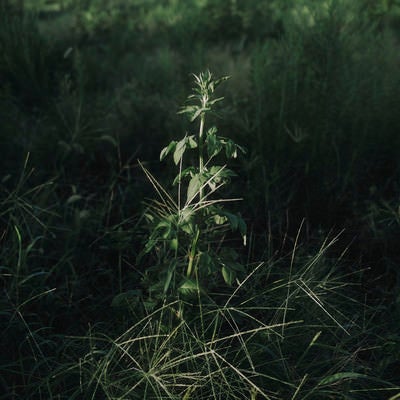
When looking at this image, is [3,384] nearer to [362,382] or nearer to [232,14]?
[362,382]

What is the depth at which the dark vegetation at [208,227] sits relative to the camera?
165cm

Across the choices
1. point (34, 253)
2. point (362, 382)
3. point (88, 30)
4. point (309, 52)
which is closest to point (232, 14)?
point (88, 30)

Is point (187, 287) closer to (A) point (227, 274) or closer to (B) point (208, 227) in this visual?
(A) point (227, 274)

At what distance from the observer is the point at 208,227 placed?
221 centimetres

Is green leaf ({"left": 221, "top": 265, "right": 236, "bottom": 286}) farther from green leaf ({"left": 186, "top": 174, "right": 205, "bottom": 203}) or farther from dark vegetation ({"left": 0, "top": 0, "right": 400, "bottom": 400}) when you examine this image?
green leaf ({"left": 186, "top": 174, "right": 205, "bottom": 203})

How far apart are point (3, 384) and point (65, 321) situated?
40 centimetres

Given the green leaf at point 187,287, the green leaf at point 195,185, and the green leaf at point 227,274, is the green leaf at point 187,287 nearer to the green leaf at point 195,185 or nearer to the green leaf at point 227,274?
the green leaf at point 227,274

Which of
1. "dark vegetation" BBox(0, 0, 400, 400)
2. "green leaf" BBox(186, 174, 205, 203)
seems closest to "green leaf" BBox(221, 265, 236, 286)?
"dark vegetation" BBox(0, 0, 400, 400)

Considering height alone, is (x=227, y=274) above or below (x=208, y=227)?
above

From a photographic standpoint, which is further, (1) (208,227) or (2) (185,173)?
(1) (208,227)

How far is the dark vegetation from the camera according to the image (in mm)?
1646

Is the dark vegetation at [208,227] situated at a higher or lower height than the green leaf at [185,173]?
lower

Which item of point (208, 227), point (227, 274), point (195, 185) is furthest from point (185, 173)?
point (208, 227)

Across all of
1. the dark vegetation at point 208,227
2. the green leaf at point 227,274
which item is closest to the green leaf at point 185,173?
the dark vegetation at point 208,227
